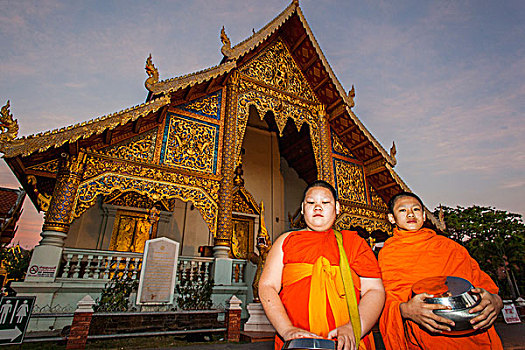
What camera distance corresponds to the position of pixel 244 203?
1005cm

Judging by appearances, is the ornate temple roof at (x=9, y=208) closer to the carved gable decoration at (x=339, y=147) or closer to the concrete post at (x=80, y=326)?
the concrete post at (x=80, y=326)

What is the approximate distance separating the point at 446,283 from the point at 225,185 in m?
4.93

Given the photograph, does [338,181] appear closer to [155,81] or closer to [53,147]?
[155,81]

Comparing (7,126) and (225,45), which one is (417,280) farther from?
(225,45)

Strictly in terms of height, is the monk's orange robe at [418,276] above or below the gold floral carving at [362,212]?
below

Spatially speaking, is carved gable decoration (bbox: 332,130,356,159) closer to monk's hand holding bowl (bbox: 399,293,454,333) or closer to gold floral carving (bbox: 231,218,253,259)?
gold floral carving (bbox: 231,218,253,259)

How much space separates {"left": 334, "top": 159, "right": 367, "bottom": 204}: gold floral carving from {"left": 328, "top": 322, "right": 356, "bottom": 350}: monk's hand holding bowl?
6.70 metres

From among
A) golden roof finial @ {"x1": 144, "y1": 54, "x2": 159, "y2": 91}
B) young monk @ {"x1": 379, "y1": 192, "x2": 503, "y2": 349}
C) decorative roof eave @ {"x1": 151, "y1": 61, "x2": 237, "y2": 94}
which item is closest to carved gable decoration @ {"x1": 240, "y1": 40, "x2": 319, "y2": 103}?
decorative roof eave @ {"x1": 151, "y1": 61, "x2": 237, "y2": 94}

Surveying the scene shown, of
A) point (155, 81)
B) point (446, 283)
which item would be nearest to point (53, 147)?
point (155, 81)

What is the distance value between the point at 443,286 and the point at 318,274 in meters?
0.62

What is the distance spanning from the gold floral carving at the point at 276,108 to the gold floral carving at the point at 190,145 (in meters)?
0.69

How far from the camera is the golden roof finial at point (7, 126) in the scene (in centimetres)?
405

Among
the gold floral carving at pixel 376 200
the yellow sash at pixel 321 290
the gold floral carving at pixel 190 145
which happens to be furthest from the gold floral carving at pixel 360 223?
the yellow sash at pixel 321 290

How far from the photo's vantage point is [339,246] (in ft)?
4.52
